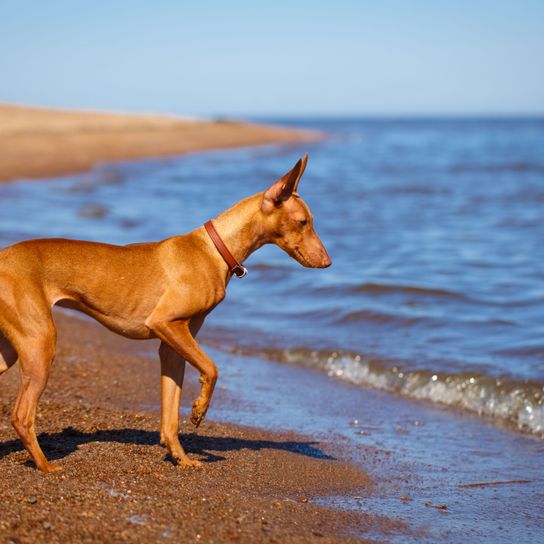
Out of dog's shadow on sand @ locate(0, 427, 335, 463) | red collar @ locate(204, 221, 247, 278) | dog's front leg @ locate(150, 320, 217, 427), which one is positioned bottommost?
dog's shadow on sand @ locate(0, 427, 335, 463)

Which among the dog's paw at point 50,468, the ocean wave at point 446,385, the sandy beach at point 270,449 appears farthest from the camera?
the ocean wave at point 446,385

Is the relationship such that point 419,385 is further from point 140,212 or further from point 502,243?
point 140,212

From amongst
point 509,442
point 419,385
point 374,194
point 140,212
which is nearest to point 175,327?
point 509,442

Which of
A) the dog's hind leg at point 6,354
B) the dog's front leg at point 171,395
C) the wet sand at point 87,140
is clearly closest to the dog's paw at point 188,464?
the dog's front leg at point 171,395

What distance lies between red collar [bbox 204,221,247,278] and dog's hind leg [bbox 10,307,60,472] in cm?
122

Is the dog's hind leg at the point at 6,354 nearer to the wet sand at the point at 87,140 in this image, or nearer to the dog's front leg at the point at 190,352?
the dog's front leg at the point at 190,352

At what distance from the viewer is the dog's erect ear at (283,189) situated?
552cm

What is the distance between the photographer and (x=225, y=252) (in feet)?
18.6

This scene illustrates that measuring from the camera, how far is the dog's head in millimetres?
5645

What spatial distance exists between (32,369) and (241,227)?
166 cm

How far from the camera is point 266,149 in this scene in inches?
1961

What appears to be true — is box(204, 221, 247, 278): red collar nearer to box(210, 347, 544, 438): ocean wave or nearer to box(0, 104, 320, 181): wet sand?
box(210, 347, 544, 438): ocean wave

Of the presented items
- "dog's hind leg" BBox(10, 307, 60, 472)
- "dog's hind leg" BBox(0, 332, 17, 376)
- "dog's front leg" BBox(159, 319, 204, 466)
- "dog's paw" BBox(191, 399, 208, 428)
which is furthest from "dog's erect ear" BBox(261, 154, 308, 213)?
"dog's hind leg" BBox(0, 332, 17, 376)

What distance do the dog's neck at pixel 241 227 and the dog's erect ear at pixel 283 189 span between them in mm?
80
